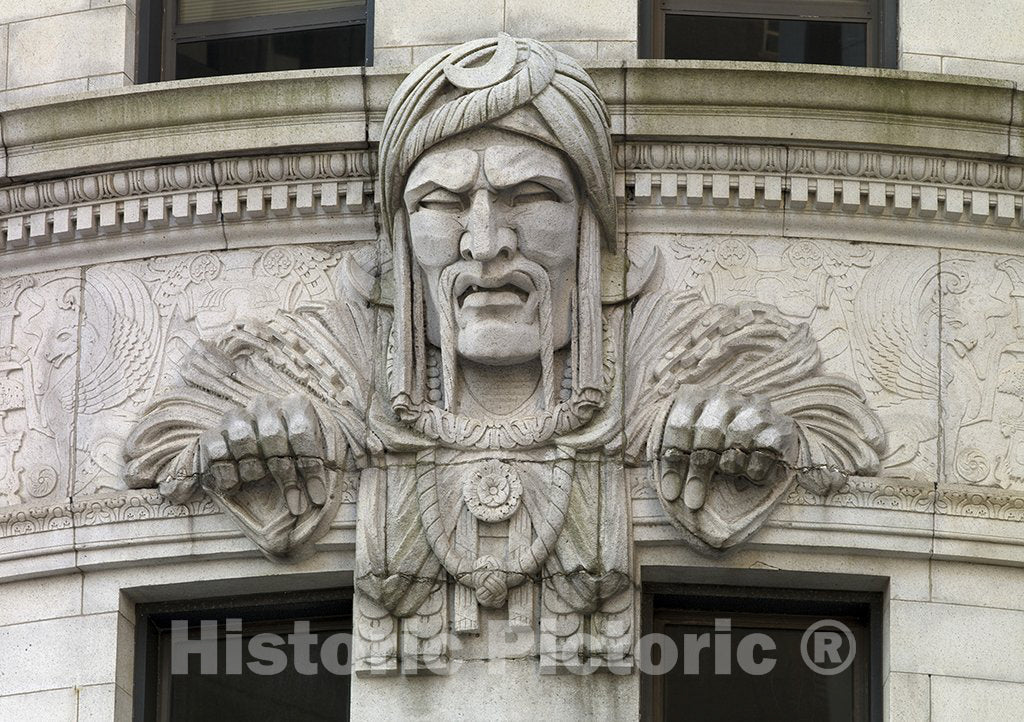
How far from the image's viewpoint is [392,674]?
15.5 m

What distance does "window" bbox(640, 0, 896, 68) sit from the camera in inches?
668

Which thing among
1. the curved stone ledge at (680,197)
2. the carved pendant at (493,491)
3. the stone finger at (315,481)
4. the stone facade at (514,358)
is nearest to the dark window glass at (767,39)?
the stone facade at (514,358)

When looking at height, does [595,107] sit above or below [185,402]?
above

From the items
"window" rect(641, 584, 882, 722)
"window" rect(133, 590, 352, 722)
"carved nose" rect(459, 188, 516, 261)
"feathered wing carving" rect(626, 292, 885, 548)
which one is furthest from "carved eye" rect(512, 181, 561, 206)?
"window" rect(133, 590, 352, 722)

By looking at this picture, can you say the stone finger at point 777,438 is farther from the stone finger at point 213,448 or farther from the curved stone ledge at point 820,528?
the stone finger at point 213,448

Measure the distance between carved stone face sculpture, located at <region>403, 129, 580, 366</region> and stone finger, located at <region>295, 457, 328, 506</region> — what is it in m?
1.00

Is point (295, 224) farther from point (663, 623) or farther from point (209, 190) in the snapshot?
point (663, 623)

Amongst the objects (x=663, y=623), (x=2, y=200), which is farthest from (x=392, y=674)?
(x=2, y=200)

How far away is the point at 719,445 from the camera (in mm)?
15461

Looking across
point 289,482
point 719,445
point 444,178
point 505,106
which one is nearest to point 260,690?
point 289,482

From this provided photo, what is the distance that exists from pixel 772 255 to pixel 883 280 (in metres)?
0.66

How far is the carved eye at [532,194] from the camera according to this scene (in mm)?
15711

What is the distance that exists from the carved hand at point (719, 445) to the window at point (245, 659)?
2097 millimetres

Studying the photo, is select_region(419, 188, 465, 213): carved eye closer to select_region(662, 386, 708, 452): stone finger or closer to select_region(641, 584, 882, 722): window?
select_region(662, 386, 708, 452): stone finger
